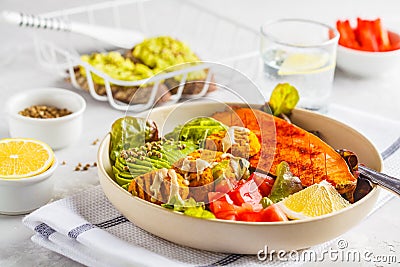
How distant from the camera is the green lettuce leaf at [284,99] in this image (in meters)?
1.44

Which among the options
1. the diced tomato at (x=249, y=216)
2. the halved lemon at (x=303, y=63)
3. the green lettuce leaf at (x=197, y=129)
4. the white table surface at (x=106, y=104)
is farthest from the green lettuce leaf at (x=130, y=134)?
the halved lemon at (x=303, y=63)

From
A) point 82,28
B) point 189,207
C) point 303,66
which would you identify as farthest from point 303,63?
point 189,207

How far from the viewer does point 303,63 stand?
1697mm

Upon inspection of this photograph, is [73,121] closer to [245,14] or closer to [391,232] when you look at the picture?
[391,232]

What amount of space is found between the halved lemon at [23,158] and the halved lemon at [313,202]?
48 cm

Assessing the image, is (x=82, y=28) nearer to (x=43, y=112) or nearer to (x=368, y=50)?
(x=43, y=112)

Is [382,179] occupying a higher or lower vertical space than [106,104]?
higher

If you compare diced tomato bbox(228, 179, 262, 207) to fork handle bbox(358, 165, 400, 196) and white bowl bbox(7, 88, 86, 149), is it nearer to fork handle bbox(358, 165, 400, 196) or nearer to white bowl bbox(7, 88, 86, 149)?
fork handle bbox(358, 165, 400, 196)

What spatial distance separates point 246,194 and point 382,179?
0.24 m

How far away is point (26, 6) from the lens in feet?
8.02

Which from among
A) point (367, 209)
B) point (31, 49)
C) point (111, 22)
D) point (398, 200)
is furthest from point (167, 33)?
point (367, 209)

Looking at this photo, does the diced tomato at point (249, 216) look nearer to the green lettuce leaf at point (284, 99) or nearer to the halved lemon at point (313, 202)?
the halved lemon at point (313, 202)

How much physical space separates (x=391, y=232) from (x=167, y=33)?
1.20 m

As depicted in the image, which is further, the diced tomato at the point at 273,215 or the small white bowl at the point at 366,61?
the small white bowl at the point at 366,61
